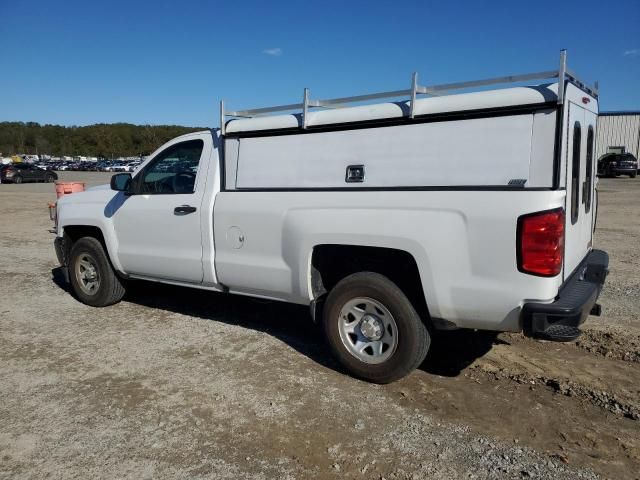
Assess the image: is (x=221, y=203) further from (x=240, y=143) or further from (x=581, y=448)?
(x=581, y=448)

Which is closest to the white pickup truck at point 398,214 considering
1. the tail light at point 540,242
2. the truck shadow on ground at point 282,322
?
the tail light at point 540,242

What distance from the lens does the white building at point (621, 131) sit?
1592 inches

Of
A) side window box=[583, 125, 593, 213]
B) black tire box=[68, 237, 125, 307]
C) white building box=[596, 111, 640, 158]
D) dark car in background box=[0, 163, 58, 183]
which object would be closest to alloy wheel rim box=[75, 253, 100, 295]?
black tire box=[68, 237, 125, 307]

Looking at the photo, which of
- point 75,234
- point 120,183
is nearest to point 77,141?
point 75,234

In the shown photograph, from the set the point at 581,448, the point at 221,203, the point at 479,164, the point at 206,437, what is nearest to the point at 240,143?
the point at 221,203

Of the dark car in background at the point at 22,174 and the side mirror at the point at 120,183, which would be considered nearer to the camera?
the side mirror at the point at 120,183

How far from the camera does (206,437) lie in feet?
11.5

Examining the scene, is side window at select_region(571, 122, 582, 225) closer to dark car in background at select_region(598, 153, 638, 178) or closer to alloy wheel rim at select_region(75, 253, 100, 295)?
alloy wheel rim at select_region(75, 253, 100, 295)

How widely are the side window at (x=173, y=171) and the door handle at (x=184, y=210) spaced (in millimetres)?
168

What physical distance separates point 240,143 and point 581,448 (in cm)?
355

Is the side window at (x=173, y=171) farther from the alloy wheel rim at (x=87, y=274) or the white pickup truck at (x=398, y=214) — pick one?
the alloy wheel rim at (x=87, y=274)

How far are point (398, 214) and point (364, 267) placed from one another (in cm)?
68

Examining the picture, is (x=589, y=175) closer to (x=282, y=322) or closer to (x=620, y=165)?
(x=282, y=322)

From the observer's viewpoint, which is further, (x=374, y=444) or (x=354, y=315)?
(x=354, y=315)
